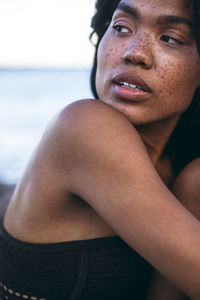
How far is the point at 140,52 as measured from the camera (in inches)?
55.2

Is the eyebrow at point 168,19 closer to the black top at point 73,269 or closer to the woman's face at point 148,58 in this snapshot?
the woman's face at point 148,58

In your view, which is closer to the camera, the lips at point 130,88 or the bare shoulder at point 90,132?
the bare shoulder at point 90,132

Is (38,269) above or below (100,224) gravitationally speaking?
below

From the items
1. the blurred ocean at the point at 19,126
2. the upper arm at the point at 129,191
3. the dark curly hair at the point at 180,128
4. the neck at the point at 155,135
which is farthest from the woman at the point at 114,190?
the blurred ocean at the point at 19,126

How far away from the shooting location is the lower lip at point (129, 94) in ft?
4.76

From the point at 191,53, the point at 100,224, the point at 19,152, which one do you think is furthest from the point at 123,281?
the point at 19,152

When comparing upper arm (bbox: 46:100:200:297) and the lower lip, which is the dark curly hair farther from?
upper arm (bbox: 46:100:200:297)

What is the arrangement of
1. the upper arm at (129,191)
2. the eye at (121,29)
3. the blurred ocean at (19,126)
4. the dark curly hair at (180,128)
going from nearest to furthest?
the upper arm at (129,191)
the eye at (121,29)
the dark curly hair at (180,128)
the blurred ocean at (19,126)

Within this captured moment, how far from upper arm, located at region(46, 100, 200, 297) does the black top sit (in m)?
0.27

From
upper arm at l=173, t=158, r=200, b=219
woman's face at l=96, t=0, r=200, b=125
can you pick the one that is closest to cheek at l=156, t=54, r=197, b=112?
woman's face at l=96, t=0, r=200, b=125

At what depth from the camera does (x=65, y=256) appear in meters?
1.38

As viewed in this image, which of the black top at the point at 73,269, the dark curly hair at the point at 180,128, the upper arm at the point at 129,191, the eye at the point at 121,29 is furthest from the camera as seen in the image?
the dark curly hair at the point at 180,128

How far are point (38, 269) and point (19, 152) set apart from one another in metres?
5.32

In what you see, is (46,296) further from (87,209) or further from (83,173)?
(83,173)
